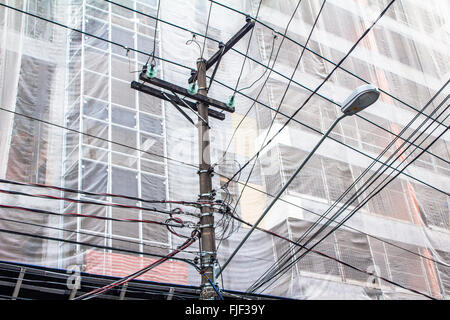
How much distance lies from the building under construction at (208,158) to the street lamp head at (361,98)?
4.79ft

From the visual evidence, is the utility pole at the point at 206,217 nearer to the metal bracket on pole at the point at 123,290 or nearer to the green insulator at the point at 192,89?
the green insulator at the point at 192,89

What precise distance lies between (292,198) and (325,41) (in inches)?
188

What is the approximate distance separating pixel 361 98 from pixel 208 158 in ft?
9.24

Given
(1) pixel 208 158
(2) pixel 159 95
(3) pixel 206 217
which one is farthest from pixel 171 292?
(2) pixel 159 95

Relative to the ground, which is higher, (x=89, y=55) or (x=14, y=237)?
(x=89, y=55)

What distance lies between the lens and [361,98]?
217 inches

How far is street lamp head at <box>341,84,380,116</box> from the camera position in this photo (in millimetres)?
5445

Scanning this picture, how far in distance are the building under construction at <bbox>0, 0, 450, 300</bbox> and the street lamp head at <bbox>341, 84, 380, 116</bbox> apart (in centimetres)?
146

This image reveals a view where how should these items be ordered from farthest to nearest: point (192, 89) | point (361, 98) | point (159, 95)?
point (159, 95) → point (192, 89) → point (361, 98)

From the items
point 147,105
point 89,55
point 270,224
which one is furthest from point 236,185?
point 89,55

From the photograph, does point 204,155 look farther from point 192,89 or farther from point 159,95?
point 159,95
